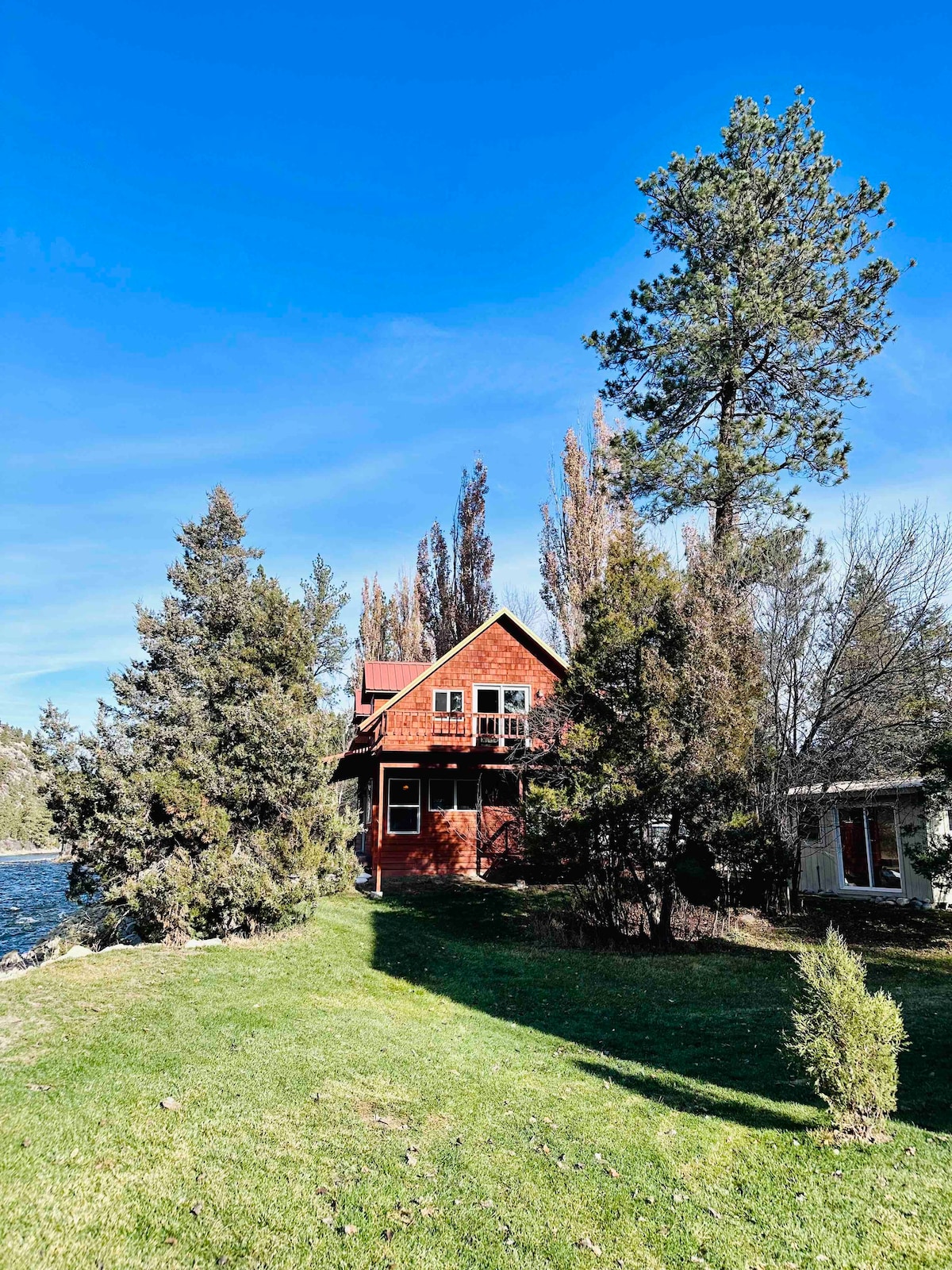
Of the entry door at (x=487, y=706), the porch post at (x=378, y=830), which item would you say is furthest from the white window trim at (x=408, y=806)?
the entry door at (x=487, y=706)

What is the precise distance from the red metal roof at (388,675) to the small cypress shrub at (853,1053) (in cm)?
2031

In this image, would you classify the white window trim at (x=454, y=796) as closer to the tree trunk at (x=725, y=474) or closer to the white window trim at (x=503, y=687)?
the white window trim at (x=503, y=687)

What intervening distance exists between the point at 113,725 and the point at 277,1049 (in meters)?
7.85

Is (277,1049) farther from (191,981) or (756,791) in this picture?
(756,791)

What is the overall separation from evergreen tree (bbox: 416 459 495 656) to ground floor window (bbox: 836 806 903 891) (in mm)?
19394

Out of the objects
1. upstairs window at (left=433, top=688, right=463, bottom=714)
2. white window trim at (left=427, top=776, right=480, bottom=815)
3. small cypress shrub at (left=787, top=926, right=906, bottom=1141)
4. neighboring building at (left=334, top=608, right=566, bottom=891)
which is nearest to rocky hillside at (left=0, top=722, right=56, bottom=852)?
neighboring building at (left=334, top=608, right=566, bottom=891)

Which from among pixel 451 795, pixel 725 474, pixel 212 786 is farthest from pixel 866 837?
pixel 212 786

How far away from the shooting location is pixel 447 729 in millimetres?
20406

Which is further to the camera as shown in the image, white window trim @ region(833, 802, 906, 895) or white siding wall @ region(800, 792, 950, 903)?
white window trim @ region(833, 802, 906, 895)

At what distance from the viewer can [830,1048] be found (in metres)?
5.17

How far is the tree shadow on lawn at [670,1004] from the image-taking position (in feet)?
20.5

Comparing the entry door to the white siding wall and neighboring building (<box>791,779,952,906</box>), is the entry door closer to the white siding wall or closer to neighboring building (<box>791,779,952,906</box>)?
neighboring building (<box>791,779,952,906</box>)

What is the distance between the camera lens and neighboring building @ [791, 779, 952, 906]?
1523 cm

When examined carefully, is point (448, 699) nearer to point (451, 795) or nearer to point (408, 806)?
point (451, 795)
